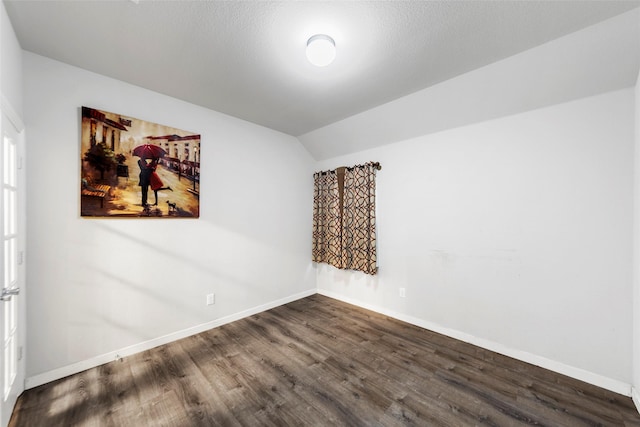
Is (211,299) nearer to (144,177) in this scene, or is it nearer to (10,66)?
(144,177)

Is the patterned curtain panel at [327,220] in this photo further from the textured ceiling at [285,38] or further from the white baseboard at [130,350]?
the textured ceiling at [285,38]

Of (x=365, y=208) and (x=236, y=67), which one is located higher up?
(x=236, y=67)

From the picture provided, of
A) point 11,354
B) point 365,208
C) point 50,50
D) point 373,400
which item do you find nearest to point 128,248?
point 11,354

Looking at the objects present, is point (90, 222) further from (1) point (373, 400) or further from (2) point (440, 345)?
(2) point (440, 345)

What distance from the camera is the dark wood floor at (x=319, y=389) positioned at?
164cm

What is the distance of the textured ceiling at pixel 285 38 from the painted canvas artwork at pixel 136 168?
1.47 feet

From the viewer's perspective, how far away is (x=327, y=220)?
13.0 ft

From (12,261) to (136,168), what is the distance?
42.8 inches

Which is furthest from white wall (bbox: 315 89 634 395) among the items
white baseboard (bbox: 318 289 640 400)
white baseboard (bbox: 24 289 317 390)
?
white baseboard (bbox: 24 289 317 390)

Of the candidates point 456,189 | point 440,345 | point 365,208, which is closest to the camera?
point 440,345

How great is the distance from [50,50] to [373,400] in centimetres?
359

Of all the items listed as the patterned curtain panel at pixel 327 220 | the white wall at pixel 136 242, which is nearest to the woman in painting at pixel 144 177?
the white wall at pixel 136 242

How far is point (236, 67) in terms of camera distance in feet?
6.99

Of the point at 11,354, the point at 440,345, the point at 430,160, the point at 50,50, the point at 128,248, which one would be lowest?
the point at 440,345
